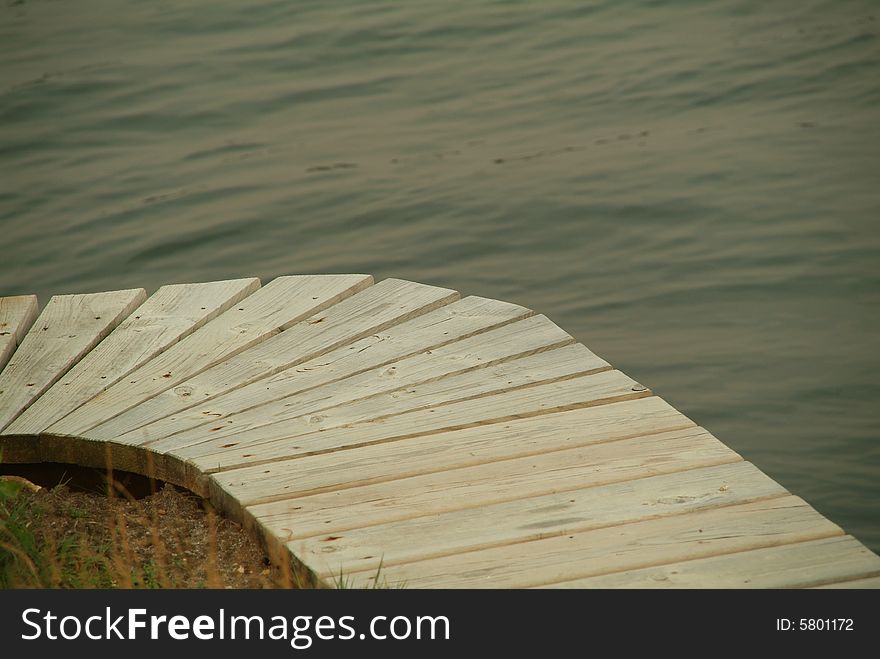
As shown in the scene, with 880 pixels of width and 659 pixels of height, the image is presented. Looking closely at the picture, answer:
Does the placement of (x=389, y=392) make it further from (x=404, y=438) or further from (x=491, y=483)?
(x=491, y=483)

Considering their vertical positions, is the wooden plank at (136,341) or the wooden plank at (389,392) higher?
the wooden plank at (136,341)

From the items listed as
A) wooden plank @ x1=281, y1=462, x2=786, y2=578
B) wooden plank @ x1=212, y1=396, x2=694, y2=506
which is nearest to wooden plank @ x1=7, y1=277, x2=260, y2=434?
wooden plank @ x1=212, y1=396, x2=694, y2=506

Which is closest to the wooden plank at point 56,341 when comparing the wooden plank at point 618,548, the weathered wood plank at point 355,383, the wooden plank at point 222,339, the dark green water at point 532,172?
the wooden plank at point 222,339

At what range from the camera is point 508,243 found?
5723 millimetres

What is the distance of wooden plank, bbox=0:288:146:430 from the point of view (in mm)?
3176

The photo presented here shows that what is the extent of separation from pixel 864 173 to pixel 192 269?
3283mm

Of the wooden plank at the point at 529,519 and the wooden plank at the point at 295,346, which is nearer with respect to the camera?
the wooden plank at the point at 529,519

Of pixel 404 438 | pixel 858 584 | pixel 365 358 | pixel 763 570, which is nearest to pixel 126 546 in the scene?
pixel 404 438

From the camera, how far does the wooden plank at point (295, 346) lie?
304 cm

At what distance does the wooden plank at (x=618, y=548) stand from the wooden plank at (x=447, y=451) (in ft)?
1.22

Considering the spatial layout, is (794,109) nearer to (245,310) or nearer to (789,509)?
(245,310)

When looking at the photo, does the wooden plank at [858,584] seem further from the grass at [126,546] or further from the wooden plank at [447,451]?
the grass at [126,546]

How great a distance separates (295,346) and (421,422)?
629 millimetres
